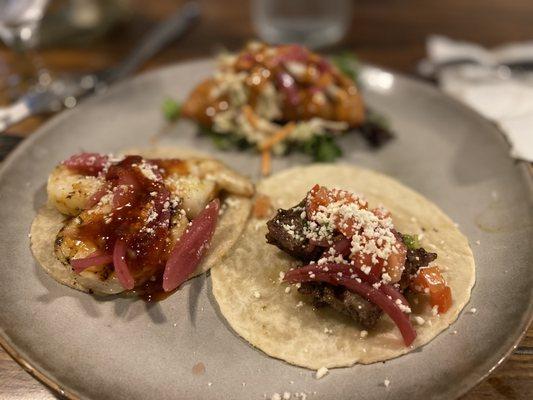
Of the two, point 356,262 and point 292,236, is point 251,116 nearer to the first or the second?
point 292,236

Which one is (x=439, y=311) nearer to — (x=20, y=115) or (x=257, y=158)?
(x=257, y=158)

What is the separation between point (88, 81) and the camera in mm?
4977

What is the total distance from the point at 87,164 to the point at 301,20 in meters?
3.42

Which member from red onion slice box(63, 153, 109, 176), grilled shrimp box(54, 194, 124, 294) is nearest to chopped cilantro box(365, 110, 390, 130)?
red onion slice box(63, 153, 109, 176)

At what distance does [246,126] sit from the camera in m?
4.24

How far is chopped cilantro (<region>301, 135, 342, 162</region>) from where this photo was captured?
4.09 m

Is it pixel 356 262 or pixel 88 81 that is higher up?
pixel 356 262

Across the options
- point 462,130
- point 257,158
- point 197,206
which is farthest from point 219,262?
point 462,130

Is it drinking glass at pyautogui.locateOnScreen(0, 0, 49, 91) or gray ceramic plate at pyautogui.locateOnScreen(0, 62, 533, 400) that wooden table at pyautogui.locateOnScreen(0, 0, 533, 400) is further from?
gray ceramic plate at pyautogui.locateOnScreen(0, 62, 533, 400)

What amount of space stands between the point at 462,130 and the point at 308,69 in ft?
4.49

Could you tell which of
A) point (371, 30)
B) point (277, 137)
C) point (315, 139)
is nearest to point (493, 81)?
point (371, 30)

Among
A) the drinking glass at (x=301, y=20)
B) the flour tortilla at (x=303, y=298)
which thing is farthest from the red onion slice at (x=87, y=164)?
the drinking glass at (x=301, y=20)

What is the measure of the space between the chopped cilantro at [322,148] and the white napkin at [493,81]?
1.32 meters

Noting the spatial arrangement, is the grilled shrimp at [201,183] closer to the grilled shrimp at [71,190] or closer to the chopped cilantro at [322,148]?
the grilled shrimp at [71,190]
